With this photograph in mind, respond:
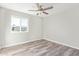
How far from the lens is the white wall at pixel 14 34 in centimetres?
287

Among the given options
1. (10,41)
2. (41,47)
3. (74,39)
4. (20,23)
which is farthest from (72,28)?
(10,41)

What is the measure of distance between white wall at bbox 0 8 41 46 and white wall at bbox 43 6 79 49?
47 cm

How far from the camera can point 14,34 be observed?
2.96 m

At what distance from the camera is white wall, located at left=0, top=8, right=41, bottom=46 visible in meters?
2.87

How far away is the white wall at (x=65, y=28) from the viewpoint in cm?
278

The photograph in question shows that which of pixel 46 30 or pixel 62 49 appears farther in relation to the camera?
pixel 62 49

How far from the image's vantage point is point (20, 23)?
2.45 metres

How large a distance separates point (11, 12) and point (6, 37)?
2.89 feet

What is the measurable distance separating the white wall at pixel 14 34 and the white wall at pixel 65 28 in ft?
1.54

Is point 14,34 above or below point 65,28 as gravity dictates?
Answer: below

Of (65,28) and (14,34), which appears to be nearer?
(65,28)

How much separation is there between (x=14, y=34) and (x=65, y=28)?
170 centimetres

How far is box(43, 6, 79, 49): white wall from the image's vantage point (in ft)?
9.12

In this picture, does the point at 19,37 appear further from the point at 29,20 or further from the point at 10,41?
the point at 29,20
